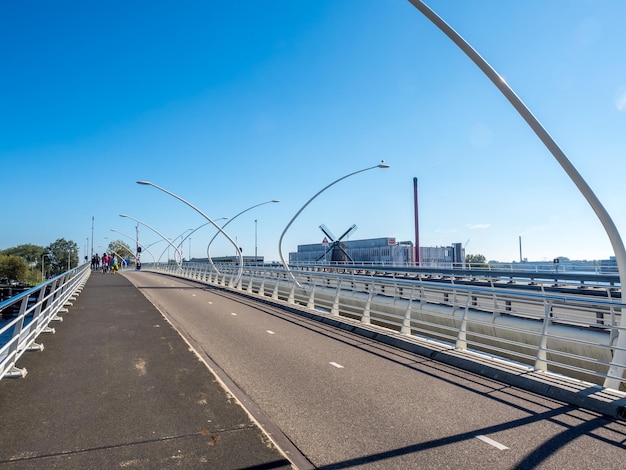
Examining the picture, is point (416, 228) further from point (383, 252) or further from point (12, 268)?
point (12, 268)

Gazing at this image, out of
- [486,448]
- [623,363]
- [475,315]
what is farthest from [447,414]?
[475,315]

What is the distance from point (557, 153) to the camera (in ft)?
28.0

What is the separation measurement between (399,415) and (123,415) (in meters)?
3.35

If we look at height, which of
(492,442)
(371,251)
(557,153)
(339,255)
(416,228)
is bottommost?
(492,442)

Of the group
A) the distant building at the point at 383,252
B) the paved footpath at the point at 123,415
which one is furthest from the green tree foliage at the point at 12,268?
the paved footpath at the point at 123,415

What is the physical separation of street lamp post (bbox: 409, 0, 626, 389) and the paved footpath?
18.3ft

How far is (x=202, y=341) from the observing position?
9984 millimetres

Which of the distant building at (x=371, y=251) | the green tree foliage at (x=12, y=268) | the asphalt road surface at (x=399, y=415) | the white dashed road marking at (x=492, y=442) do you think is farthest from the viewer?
the green tree foliage at (x=12, y=268)

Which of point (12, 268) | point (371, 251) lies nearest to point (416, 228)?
point (371, 251)

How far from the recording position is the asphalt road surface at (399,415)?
418cm

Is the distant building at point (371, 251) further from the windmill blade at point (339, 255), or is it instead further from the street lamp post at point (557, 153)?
the street lamp post at point (557, 153)

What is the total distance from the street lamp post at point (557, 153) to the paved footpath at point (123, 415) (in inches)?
220

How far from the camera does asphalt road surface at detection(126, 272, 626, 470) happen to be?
4176 mm

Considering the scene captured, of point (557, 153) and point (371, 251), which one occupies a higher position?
point (371, 251)
